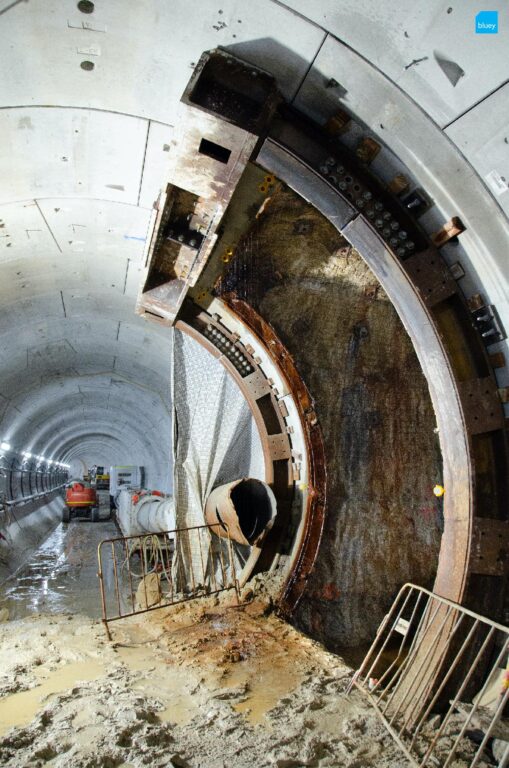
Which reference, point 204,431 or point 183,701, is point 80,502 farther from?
point 183,701

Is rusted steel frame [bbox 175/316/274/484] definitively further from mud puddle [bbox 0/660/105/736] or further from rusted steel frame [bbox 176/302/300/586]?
mud puddle [bbox 0/660/105/736]

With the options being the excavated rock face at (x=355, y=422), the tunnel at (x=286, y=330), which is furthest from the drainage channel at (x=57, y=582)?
the excavated rock face at (x=355, y=422)

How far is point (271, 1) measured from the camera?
254cm

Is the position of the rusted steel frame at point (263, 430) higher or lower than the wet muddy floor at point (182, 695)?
higher

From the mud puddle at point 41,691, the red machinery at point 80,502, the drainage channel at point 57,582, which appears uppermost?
the red machinery at point 80,502

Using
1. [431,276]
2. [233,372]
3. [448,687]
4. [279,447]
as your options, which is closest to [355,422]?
[279,447]

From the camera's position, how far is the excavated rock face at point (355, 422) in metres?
5.22

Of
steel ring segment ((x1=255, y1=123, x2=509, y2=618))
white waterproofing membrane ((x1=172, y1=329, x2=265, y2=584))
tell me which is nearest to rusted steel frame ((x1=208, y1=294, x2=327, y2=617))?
white waterproofing membrane ((x1=172, y1=329, x2=265, y2=584))

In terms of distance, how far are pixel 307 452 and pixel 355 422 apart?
657mm

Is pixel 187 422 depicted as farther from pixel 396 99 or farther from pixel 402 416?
pixel 396 99

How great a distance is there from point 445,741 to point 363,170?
378cm

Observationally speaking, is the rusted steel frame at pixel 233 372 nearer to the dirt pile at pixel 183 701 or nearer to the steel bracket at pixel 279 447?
the steel bracket at pixel 279 447

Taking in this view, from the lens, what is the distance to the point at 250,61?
299 cm

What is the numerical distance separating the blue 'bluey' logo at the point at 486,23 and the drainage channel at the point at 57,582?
8600 millimetres
